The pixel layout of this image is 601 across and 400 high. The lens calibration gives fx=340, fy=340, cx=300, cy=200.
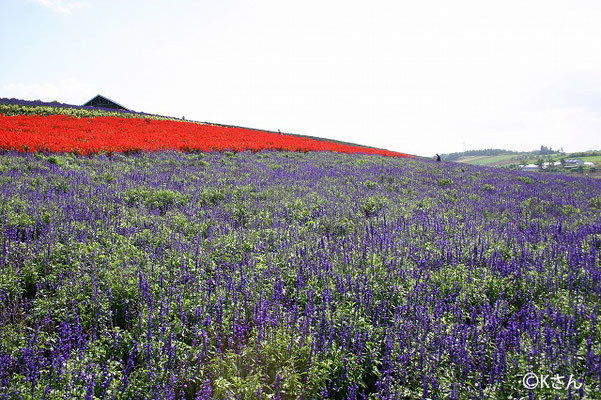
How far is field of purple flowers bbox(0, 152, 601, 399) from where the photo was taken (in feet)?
7.84

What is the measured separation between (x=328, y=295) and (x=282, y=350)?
731 mm

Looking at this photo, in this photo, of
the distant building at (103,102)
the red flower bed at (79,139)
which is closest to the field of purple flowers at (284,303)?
the red flower bed at (79,139)

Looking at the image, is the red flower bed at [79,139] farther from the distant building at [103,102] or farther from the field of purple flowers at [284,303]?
the distant building at [103,102]

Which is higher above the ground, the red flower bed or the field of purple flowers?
the red flower bed

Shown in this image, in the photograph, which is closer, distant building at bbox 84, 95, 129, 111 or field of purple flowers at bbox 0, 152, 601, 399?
field of purple flowers at bbox 0, 152, 601, 399

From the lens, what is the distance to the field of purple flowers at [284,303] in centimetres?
239

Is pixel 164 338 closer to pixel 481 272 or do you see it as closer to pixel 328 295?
pixel 328 295

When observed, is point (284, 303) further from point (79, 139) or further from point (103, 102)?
point (103, 102)

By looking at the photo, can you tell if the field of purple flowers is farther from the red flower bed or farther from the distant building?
the distant building

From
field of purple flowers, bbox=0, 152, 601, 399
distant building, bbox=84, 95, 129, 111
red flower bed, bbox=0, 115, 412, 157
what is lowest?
field of purple flowers, bbox=0, 152, 601, 399

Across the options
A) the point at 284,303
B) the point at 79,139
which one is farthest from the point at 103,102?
the point at 284,303

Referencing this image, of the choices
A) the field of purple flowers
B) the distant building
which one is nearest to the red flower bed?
the field of purple flowers

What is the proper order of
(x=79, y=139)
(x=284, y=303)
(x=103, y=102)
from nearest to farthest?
(x=284, y=303)
(x=79, y=139)
(x=103, y=102)

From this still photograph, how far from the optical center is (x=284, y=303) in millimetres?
3492
